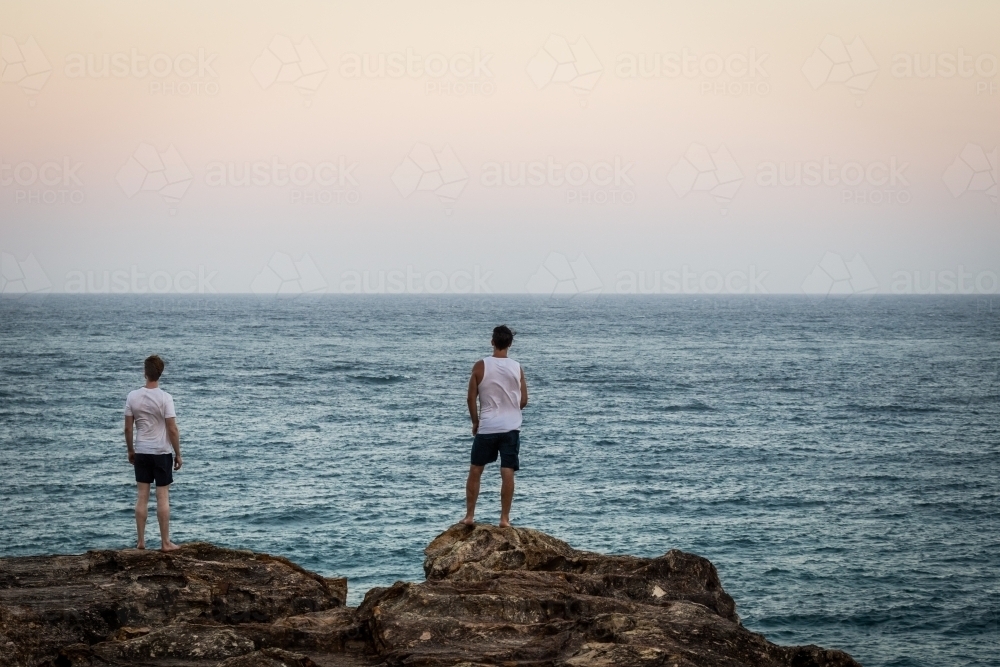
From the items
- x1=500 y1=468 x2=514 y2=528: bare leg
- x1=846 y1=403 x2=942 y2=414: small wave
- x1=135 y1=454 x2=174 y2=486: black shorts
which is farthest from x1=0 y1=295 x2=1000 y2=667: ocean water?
x1=135 y1=454 x2=174 y2=486: black shorts

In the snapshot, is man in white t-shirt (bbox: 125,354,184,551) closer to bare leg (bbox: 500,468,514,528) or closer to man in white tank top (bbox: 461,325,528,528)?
man in white tank top (bbox: 461,325,528,528)

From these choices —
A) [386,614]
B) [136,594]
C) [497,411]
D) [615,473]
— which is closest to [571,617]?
[386,614]

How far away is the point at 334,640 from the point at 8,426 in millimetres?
59173

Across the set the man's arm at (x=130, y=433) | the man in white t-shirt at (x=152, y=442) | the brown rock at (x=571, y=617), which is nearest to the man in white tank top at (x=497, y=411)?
the brown rock at (x=571, y=617)

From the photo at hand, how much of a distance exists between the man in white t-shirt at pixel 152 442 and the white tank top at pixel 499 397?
3609 mm

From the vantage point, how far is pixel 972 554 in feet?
117

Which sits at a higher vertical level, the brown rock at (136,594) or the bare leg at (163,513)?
the bare leg at (163,513)

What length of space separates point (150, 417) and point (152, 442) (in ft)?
0.99

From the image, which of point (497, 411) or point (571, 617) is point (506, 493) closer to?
point (497, 411)

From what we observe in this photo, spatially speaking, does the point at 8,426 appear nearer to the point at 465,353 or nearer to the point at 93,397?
the point at 93,397

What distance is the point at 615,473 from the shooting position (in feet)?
157

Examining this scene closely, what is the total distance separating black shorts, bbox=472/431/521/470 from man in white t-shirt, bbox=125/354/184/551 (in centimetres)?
352

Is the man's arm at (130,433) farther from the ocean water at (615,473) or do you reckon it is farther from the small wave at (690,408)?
the small wave at (690,408)

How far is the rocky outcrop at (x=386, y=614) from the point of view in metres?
7.97
